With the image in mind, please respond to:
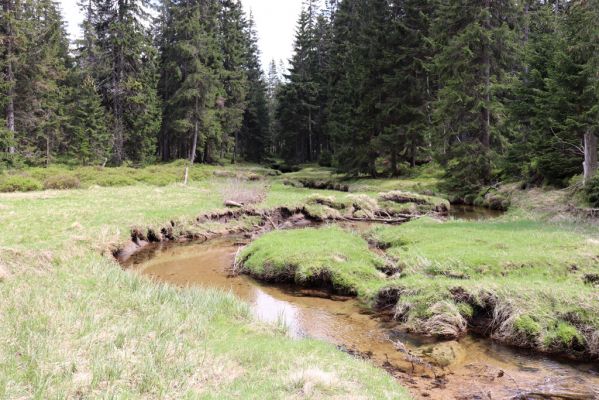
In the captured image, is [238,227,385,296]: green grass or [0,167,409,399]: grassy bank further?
[238,227,385,296]: green grass

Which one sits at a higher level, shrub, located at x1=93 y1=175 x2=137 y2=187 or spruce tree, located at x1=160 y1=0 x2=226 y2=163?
spruce tree, located at x1=160 y1=0 x2=226 y2=163

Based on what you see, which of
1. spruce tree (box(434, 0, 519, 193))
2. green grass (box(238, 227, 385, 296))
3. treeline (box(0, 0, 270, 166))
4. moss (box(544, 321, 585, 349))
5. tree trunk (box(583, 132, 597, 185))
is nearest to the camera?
moss (box(544, 321, 585, 349))

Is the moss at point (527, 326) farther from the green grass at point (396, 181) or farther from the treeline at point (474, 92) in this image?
the green grass at point (396, 181)

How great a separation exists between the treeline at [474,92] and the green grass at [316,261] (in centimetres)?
1393

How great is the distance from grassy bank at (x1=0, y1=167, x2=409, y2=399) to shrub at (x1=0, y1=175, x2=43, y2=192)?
591 inches

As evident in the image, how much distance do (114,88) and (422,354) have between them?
43.1 m

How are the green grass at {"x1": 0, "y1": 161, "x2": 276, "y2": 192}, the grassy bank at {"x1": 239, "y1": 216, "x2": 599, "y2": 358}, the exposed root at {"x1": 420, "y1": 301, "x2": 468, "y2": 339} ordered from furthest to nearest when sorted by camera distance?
the green grass at {"x1": 0, "y1": 161, "x2": 276, "y2": 192} → the exposed root at {"x1": 420, "y1": 301, "x2": 468, "y2": 339} → the grassy bank at {"x1": 239, "y1": 216, "x2": 599, "y2": 358}

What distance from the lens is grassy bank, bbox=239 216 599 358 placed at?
9359mm

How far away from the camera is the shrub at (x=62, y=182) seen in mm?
27688

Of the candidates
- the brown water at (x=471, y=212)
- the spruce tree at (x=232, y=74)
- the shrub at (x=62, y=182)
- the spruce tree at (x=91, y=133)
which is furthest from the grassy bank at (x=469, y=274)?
the spruce tree at (x=232, y=74)

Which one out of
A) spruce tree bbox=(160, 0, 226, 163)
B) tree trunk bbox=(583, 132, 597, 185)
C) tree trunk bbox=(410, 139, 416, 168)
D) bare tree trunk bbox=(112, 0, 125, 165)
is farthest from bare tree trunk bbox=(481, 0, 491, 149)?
bare tree trunk bbox=(112, 0, 125, 165)

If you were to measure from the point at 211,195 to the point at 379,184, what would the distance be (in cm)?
1580

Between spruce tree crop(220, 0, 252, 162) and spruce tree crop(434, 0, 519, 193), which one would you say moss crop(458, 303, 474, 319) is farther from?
spruce tree crop(220, 0, 252, 162)

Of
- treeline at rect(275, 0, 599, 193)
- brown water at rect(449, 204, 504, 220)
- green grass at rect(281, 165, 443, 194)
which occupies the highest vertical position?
treeline at rect(275, 0, 599, 193)
